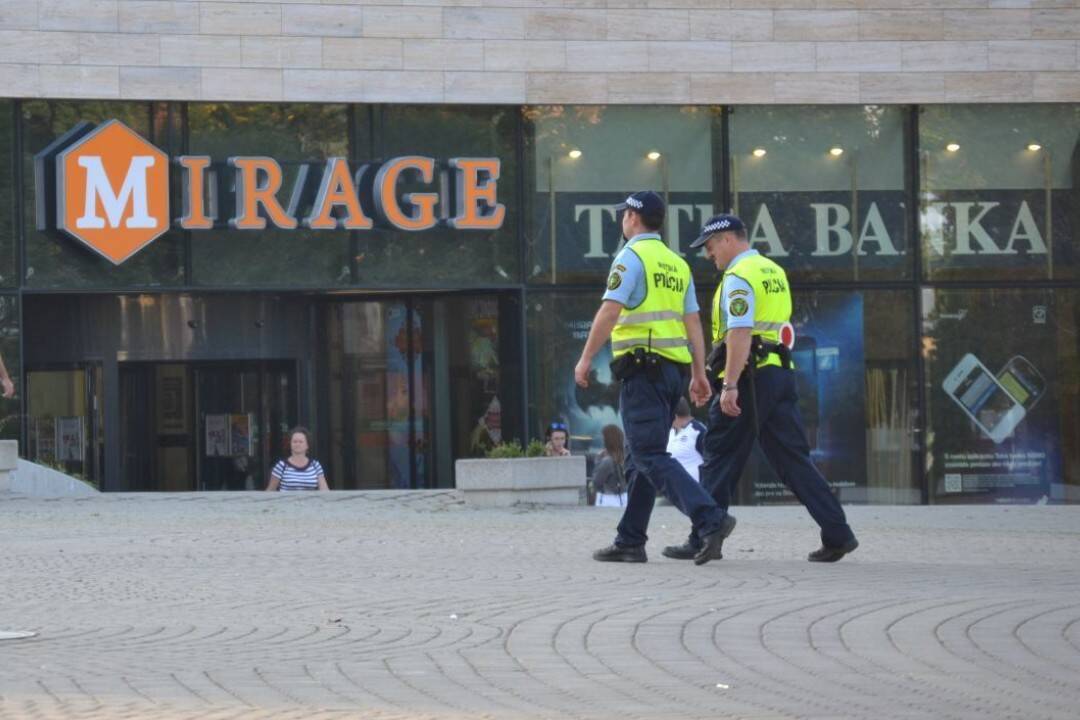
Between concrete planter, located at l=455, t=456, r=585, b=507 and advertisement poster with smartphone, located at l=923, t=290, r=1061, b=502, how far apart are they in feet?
31.5

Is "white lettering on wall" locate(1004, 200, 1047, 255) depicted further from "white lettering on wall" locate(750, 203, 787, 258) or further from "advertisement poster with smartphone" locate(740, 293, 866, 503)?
"white lettering on wall" locate(750, 203, 787, 258)

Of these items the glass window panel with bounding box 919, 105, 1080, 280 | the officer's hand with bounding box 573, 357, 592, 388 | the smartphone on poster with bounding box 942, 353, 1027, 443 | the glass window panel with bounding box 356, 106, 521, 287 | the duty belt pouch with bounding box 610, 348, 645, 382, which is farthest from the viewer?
the smartphone on poster with bounding box 942, 353, 1027, 443

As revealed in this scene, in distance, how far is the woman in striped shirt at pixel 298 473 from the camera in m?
19.1

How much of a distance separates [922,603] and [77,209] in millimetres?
16508

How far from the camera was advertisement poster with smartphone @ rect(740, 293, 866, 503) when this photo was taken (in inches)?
969

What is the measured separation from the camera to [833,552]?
10.5 metres

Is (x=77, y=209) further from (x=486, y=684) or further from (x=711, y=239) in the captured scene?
(x=486, y=684)

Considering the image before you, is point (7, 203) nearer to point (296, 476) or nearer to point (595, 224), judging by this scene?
point (296, 476)

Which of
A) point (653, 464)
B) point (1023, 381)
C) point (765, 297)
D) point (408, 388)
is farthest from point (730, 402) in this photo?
point (408, 388)

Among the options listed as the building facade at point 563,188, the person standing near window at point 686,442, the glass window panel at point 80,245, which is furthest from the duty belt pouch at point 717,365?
the glass window panel at point 80,245

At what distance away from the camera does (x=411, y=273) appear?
79.0 feet

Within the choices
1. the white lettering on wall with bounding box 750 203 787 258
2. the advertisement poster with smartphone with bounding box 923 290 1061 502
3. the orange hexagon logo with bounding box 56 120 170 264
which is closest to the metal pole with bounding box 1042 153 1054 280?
the advertisement poster with smartphone with bounding box 923 290 1061 502

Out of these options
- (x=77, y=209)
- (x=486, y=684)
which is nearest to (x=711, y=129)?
(x=77, y=209)

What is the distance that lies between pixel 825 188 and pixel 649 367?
14588 millimetres
